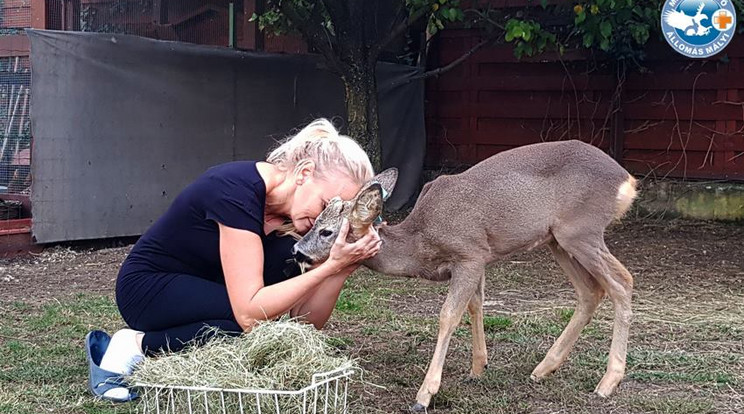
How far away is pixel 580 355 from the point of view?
5.15 metres

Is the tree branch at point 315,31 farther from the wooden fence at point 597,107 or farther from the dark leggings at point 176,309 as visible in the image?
the dark leggings at point 176,309

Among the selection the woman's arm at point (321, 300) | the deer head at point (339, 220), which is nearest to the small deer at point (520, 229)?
the woman's arm at point (321, 300)

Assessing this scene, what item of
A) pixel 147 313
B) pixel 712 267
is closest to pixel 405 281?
pixel 712 267

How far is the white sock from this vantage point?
3973 millimetres

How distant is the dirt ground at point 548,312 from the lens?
4.45 metres

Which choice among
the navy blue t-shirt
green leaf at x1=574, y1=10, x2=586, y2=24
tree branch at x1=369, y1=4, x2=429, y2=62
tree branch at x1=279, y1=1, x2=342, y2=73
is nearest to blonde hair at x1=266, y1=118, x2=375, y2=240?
the navy blue t-shirt

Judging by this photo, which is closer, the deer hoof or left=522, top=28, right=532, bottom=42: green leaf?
the deer hoof

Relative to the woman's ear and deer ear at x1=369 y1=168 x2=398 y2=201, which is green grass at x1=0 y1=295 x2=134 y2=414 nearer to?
the woman's ear

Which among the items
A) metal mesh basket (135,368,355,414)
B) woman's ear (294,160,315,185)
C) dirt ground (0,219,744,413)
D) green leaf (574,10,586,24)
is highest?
green leaf (574,10,586,24)

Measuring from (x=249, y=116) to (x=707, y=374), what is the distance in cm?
634

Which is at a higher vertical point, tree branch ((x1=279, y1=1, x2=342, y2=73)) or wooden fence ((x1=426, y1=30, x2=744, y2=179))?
tree branch ((x1=279, y1=1, x2=342, y2=73))

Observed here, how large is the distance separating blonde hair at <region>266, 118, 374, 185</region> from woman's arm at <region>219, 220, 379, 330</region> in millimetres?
270

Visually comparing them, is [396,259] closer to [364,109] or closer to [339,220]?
[339,220]

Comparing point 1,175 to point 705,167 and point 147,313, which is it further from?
point 705,167
